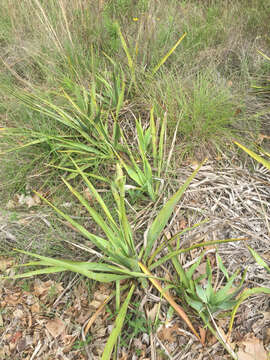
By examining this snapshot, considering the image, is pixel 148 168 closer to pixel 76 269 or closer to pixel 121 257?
pixel 121 257

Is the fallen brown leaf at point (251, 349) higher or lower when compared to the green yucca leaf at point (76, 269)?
lower

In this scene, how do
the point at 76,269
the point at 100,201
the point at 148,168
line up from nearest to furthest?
the point at 76,269, the point at 100,201, the point at 148,168

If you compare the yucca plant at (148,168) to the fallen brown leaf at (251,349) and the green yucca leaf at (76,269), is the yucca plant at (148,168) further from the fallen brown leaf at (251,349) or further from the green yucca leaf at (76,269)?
the fallen brown leaf at (251,349)

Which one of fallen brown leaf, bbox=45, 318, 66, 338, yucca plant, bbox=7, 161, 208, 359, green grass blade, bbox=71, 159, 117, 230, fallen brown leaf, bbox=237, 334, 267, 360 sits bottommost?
fallen brown leaf, bbox=237, 334, 267, 360

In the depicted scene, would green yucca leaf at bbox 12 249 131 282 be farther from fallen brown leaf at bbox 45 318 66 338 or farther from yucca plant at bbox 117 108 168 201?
yucca plant at bbox 117 108 168 201

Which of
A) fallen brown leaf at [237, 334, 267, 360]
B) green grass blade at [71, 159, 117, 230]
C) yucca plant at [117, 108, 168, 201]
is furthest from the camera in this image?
yucca plant at [117, 108, 168, 201]

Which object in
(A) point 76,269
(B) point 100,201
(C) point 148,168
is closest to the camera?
(A) point 76,269

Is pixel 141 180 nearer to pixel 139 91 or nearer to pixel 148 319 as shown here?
pixel 148 319

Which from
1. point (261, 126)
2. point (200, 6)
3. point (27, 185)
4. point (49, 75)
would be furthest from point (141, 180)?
point (200, 6)

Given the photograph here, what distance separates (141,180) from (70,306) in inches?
29.0

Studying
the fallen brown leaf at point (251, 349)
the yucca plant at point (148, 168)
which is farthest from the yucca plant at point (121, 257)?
the yucca plant at point (148, 168)

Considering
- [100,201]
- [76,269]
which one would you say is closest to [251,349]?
[76,269]

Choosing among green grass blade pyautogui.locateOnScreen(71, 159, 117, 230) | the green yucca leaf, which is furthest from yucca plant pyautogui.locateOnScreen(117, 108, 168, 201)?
the green yucca leaf

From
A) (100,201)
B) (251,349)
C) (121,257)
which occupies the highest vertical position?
(100,201)
